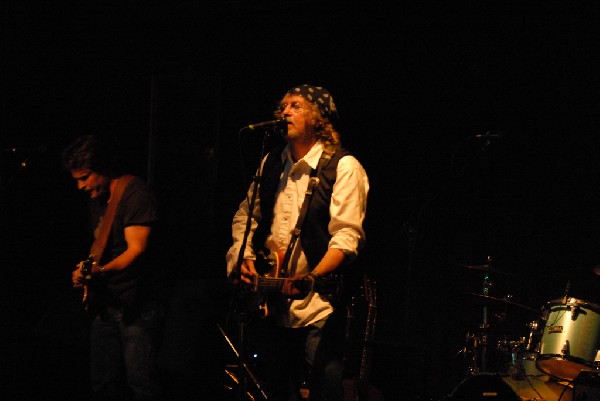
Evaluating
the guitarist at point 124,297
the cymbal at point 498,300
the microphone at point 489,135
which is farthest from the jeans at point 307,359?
the microphone at point 489,135

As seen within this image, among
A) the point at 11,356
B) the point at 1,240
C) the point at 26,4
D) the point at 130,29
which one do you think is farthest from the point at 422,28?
the point at 11,356

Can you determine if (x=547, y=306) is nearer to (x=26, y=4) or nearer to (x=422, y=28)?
(x=422, y=28)

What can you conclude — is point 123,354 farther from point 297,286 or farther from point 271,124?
point 271,124

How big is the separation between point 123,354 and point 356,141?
2.47 metres

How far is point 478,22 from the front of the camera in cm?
533

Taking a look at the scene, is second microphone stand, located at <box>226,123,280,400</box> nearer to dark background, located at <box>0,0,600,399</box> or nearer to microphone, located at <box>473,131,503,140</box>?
dark background, located at <box>0,0,600,399</box>

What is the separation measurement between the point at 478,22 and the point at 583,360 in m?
2.60

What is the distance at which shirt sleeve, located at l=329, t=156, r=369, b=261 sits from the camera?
3.50 metres

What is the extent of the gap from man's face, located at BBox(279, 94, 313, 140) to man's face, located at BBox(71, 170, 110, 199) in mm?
1382

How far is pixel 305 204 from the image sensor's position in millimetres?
3717

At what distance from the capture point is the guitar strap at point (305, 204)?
12.0 ft

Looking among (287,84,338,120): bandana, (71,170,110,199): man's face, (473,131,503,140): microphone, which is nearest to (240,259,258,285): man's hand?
(287,84,338,120): bandana

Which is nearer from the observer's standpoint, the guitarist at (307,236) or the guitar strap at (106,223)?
the guitarist at (307,236)

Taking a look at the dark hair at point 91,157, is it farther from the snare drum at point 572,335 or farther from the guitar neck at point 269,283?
the snare drum at point 572,335
